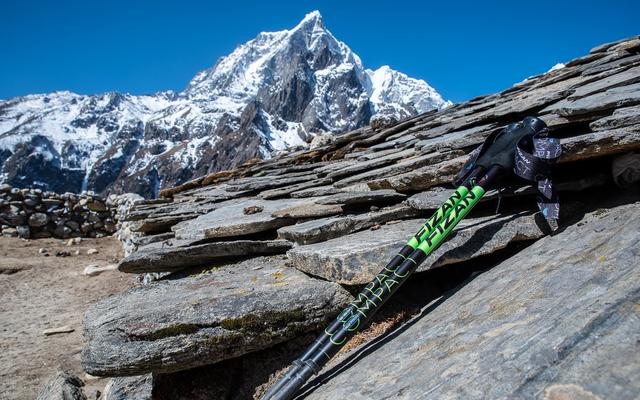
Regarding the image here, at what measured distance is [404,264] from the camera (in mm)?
2770

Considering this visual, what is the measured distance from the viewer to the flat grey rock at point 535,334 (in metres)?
1.52

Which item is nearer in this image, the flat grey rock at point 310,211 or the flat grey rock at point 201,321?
the flat grey rock at point 201,321

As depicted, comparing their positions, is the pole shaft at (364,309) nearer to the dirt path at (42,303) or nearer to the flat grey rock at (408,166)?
the flat grey rock at (408,166)

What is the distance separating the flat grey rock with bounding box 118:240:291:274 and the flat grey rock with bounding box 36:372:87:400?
213cm

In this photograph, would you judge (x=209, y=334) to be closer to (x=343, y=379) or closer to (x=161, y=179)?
(x=343, y=379)

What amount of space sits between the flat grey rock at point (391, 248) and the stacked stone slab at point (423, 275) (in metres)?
0.01

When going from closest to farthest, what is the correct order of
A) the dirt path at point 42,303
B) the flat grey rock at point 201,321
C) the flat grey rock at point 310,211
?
the flat grey rock at point 201,321, the flat grey rock at point 310,211, the dirt path at point 42,303

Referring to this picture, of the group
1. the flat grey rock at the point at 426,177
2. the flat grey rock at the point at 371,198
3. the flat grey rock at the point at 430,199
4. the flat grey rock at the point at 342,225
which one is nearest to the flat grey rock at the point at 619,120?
the flat grey rock at the point at 426,177

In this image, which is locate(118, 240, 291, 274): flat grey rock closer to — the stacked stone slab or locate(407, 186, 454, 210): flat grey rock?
the stacked stone slab

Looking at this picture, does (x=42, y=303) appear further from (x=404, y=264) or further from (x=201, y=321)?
(x=404, y=264)

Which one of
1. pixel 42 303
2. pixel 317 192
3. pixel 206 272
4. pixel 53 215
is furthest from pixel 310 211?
pixel 53 215

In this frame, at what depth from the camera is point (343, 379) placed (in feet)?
8.27

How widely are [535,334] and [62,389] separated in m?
5.63

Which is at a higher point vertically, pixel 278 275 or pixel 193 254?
pixel 193 254
